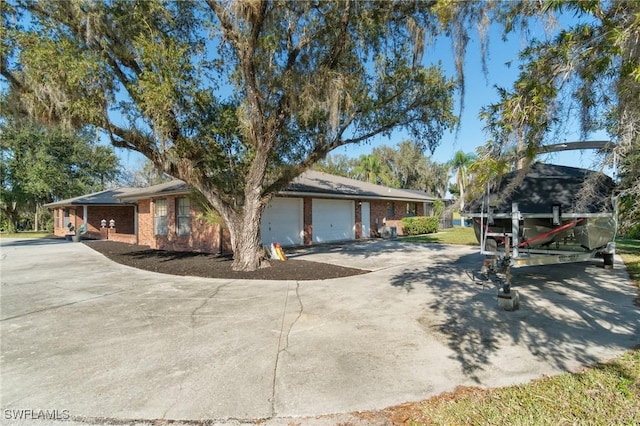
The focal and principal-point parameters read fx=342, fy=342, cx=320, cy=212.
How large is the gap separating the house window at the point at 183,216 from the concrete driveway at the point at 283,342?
7.36m

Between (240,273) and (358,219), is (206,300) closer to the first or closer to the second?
(240,273)

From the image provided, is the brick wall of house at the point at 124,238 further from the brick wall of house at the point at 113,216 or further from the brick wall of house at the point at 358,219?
the brick wall of house at the point at 358,219

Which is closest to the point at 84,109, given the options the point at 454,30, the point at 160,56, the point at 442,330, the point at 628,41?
the point at 160,56

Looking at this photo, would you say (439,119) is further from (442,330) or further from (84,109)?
(84,109)

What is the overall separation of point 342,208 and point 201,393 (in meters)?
16.5

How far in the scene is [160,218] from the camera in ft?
56.6

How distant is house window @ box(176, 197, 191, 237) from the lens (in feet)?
50.3

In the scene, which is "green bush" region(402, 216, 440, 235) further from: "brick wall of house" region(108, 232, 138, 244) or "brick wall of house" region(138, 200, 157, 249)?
"brick wall of house" region(108, 232, 138, 244)

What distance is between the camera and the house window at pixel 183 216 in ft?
50.3

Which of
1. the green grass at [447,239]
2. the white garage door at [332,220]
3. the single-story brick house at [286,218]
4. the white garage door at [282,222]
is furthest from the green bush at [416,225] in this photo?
the white garage door at [282,222]

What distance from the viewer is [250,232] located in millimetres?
9766
